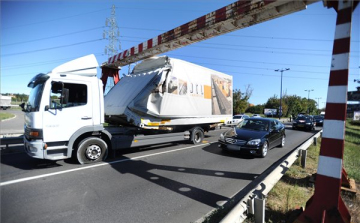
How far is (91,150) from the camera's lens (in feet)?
18.9

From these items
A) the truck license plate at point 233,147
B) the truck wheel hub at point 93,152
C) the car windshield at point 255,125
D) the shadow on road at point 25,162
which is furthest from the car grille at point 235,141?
the shadow on road at point 25,162

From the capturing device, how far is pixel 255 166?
5902mm

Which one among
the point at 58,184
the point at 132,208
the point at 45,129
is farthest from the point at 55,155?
the point at 132,208

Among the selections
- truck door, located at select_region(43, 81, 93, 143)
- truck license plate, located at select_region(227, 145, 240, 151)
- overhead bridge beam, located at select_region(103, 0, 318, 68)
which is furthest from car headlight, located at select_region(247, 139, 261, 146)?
truck door, located at select_region(43, 81, 93, 143)

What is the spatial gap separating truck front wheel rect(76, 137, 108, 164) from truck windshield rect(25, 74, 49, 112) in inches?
62.0

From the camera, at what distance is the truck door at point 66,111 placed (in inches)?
198

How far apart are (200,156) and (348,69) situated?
542 centimetres

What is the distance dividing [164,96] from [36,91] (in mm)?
3924

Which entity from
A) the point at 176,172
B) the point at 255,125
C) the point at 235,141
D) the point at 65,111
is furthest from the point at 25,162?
the point at 255,125

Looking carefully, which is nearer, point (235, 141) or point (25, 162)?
point (25, 162)

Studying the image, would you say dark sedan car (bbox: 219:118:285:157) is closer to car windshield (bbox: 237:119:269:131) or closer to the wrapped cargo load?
car windshield (bbox: 237:119:269:131)

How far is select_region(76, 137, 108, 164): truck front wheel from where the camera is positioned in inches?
219

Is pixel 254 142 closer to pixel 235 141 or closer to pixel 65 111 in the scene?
pixel 235 141

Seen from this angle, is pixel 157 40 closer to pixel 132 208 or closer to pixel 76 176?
pixel 76 176
